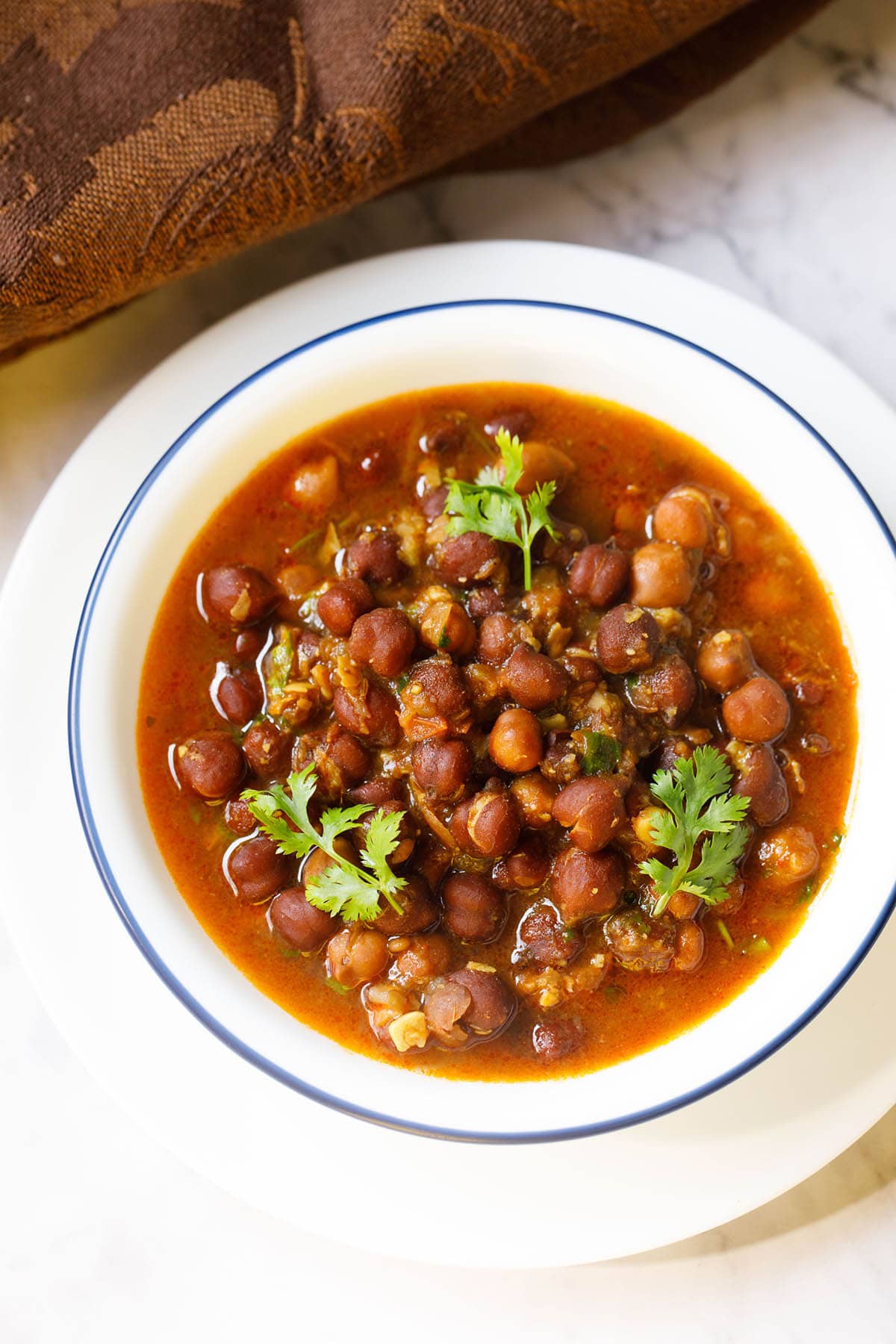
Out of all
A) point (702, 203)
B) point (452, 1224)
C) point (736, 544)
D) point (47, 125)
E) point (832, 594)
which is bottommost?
point (452, 1224)

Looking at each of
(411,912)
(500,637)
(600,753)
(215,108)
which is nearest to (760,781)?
(600,753)

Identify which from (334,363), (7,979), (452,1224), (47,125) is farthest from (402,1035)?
(47,125)

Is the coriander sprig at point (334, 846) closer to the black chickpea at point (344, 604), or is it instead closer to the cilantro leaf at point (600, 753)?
the black chickpea at point (344, 604)

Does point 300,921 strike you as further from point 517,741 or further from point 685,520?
point 685,520

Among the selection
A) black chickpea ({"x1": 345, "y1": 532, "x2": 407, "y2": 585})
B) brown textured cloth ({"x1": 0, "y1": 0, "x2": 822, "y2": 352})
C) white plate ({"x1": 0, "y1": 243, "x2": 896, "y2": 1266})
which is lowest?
white plate ({"x1": 0, "y1": 243, "x2": 896, "y2": 1266})

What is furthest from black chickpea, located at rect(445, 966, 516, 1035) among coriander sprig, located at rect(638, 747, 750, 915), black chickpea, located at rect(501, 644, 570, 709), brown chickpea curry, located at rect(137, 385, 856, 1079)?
black chickpea, located at rect(501, 644, 570, 709)

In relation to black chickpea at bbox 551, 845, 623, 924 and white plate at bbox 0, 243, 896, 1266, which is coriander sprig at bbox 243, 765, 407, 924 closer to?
black chickpea at bbox 551, 845, 623, 924

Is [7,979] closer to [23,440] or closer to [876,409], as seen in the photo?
[23,440]
